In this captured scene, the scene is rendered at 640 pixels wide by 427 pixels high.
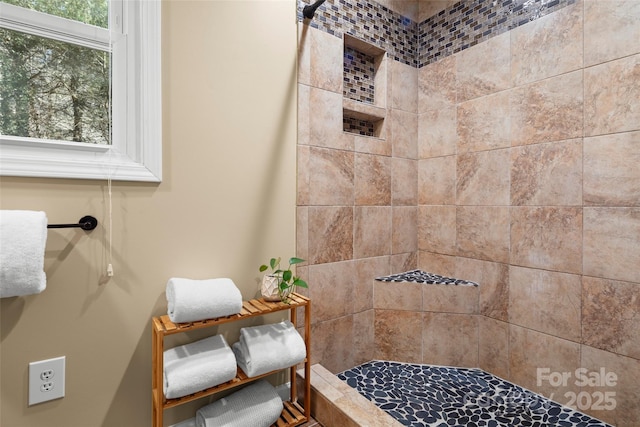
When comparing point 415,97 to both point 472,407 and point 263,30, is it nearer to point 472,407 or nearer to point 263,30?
point 263,30

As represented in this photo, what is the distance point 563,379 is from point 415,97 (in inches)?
67.3

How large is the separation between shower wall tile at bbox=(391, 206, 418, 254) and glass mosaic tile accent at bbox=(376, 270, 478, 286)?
0.49 ft

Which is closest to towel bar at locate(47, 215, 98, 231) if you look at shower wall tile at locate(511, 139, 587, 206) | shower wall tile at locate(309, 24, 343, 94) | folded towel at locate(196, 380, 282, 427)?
folded towel at locate(196, 380, 282, 427)

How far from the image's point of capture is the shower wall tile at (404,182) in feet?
6.38

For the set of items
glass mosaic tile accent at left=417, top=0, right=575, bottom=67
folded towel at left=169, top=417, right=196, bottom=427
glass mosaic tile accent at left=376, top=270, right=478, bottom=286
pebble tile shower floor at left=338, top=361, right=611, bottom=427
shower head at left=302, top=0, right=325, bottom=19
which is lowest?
pebble tile shower floor at left=338, top=361, right=611, bottom=427

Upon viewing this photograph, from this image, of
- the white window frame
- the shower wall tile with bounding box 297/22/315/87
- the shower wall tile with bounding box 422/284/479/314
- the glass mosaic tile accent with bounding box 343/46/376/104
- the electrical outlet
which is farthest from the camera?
the glass mosaic tile accent with bounding box 343/46/376/104

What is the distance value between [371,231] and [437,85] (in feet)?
3.31

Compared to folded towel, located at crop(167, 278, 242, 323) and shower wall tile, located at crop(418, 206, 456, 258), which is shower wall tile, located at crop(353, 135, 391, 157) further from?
folded towel, located at crop(167, 278, 242, 323)

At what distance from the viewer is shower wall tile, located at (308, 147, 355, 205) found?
1.59m

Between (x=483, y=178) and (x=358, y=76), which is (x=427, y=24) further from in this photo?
(x=483, y=178)

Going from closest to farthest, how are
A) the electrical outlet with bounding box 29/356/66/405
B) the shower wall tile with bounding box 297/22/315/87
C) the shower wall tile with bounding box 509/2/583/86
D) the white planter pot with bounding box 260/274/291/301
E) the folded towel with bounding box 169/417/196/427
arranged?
1. the electrical outlet with bounding box 29/356/66/405
2. the folded towel with bounding box 169/417/196/427
3. the white planter pot with bounding box 260/274/291/301
4. the shower wall tile with bounding box 509/2/583/86
5. the shower wall tile with bounding box 297/22/315/87

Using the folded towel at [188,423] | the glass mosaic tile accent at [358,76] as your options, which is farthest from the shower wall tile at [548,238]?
the folded towel at [188,423]

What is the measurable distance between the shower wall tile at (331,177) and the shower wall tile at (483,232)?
0.69m

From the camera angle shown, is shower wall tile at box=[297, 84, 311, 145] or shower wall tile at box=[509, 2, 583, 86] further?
shower wall tile at box=[297, 84, 311, 145]
